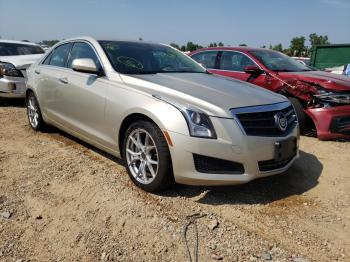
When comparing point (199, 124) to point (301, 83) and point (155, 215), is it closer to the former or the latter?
point (155, 215)

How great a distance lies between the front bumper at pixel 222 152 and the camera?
3277mm

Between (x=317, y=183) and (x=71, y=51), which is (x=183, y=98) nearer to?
(x=317, y=183)

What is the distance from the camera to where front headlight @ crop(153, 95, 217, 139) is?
329 cm

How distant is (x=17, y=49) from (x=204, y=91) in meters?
7.23

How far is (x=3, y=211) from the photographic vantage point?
10.9ft

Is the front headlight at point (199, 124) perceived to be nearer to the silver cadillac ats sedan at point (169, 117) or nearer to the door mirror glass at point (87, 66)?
the silver cadillac ats sedan at point (169, 117)

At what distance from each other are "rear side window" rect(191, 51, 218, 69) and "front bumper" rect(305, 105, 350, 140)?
2657 millimetres

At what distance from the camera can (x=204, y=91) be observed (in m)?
3.74

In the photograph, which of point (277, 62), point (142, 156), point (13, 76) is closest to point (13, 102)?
point (13, 76)

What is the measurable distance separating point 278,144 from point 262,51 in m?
4.25

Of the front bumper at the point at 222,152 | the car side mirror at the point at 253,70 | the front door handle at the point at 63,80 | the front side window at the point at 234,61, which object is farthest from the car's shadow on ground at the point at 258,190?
the front side window at the point at 234,61

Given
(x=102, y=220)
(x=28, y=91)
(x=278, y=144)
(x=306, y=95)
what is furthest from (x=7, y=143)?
(x=306, y=95)

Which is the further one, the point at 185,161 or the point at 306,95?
the point at 306,95

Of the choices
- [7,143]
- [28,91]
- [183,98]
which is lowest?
[7,143]
